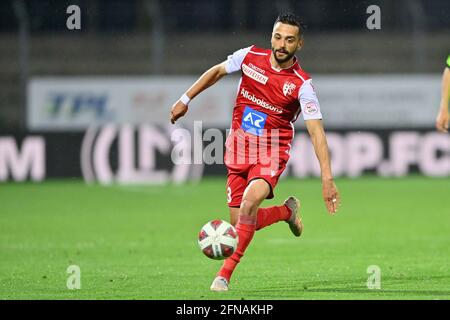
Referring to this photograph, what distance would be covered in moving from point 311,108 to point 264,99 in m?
0.52

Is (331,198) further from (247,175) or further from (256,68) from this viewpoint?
(256,68)

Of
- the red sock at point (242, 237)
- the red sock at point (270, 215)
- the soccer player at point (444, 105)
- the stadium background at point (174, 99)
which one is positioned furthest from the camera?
the stadium background at point (174, 99)

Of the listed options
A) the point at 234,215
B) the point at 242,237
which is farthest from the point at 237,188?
the point at 242,237

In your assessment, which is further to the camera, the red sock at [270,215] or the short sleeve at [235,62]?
the red sock at [270,215]

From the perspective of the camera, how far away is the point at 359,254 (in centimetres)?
1159

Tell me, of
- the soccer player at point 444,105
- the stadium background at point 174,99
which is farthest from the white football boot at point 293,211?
the stadium background at point 174,99

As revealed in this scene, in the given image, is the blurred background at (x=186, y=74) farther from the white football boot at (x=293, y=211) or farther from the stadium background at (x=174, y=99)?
the white football boot at (x=293, y=211)

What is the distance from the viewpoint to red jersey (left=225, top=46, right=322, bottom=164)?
905 cm

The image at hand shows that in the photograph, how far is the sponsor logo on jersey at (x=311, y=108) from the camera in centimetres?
878

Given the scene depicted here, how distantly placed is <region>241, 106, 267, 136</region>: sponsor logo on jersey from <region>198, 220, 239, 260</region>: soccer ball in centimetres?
99

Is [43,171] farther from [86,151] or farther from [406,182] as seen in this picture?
[406,182]

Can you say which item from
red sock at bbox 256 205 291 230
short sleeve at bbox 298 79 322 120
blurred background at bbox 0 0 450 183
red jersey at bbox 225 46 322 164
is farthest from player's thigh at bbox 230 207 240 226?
blurred background at bbox 0 0 450 183

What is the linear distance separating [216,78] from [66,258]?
309 centimetres
